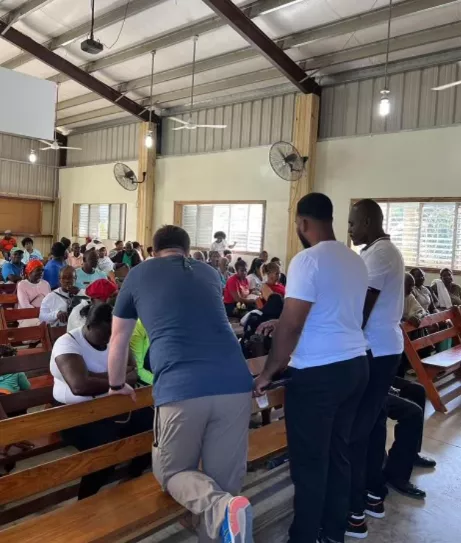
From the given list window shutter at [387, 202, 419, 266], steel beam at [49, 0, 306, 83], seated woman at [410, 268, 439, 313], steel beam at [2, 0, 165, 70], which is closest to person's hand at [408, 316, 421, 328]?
seated woman at [410, 268, 439, 313]

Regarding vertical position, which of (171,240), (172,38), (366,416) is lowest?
(366,416)

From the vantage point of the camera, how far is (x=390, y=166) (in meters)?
8.94

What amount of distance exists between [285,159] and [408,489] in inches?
262

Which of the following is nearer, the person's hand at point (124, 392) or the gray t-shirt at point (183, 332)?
the gray t-shirt at point (183, 332)

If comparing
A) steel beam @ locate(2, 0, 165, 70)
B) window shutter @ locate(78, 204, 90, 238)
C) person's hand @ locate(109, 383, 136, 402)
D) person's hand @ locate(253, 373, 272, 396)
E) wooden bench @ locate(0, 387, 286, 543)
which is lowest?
wooden bench @ locate(0, 387, 286, 543)

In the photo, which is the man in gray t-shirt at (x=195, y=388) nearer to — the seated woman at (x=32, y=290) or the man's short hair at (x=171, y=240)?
the man's short hair at (x=171, y=240)

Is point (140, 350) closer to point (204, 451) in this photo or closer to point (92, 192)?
point (204, 451)

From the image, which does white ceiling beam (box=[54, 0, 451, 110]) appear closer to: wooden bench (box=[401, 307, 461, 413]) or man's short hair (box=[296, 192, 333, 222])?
wooden bench (box=[401, 307, 461, 413])

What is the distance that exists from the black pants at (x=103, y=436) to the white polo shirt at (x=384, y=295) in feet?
4.25

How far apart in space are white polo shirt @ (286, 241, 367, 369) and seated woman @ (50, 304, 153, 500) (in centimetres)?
103

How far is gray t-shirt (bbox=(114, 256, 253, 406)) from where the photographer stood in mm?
1702

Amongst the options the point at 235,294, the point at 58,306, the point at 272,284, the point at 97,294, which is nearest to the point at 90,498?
the point at 97,294

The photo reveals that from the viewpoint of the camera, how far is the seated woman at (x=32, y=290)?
5.21m

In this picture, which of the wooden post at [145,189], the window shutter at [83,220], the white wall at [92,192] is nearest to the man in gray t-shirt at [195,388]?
the wooden post at [145,189]
